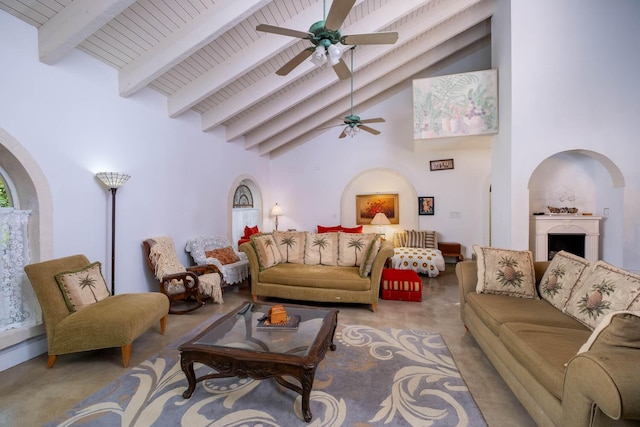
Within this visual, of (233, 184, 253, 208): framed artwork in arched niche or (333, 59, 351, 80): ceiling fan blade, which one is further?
(233, 184, 253, 208): framed artwork in arched niche

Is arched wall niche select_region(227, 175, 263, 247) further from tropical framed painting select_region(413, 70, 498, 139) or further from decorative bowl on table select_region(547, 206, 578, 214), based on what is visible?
decorative bowl on table select_region(547, 206, 578, 214)

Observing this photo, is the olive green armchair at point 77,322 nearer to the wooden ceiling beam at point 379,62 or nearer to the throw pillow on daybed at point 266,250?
the throw pillow on daybed at point 266,250

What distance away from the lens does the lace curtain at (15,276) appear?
2479 mm

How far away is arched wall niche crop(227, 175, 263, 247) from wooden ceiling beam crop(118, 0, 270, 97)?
2766 millimetres

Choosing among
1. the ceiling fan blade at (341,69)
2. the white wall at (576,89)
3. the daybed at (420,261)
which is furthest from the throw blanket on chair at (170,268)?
the white wall at (576,89)

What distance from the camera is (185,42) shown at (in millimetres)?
3064

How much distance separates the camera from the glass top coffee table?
1.73 metres

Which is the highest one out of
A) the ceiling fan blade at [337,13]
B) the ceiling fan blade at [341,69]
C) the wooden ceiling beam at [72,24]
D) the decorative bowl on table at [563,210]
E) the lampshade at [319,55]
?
the wooden ceiling beam at [72,24]

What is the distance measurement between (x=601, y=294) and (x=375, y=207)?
5125 mm

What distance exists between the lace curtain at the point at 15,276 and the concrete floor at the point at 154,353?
401mm

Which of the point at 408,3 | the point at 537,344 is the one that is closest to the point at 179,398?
the point at 537,344

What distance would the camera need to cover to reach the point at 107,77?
3.29 metres

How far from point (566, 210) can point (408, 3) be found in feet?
13.5

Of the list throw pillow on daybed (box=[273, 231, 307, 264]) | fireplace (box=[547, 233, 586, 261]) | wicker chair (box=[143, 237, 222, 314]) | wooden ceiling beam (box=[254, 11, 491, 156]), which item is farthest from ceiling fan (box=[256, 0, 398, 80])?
fireplace (box=[547, 233, 586, 261])
